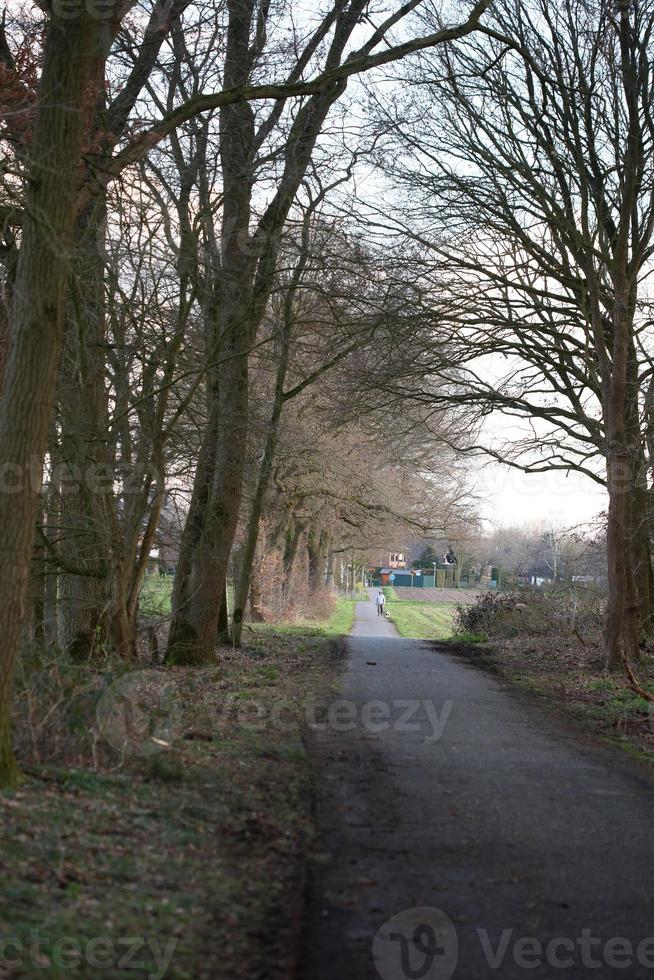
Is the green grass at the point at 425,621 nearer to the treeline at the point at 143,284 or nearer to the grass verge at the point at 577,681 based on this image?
the grass verge at the point at 577,681

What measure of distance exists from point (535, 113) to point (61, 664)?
1417 cm

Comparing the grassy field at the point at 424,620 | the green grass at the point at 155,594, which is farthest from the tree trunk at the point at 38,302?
the grassy field at the point at 424,620

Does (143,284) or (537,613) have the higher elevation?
(143,284)

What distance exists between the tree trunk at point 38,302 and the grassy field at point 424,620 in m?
27.8

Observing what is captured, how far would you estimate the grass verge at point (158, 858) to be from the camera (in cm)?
445

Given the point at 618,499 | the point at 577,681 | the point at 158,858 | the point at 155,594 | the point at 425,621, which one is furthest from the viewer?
the point at 425,621

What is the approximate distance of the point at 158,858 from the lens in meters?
5.77

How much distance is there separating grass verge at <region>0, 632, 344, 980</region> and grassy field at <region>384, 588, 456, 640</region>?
2604 cm

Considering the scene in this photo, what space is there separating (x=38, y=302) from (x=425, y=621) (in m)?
50.6

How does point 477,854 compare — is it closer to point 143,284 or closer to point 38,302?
point 38,302

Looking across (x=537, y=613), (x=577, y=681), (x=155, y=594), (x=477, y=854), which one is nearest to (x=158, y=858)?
(x=477, y=854)

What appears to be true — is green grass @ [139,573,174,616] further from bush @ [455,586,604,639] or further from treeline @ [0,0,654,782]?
bush @ [455,586,604,639]

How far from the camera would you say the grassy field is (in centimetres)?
4293

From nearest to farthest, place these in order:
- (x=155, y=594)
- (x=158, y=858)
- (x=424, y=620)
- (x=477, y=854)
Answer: (x=158, y=858) < (x=477, y=854) < (x=155, y=594) < (x=424, y=620)
